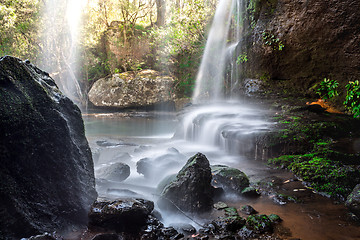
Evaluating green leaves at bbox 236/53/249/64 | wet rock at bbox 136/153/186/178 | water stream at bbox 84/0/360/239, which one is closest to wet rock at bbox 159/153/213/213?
water stream at bbox 84/0/360/239

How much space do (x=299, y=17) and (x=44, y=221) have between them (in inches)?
408

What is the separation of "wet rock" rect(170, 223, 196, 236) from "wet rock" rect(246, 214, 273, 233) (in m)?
0.73

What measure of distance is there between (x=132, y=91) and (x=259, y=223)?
47.8ft

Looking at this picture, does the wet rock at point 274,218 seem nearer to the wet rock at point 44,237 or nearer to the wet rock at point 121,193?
the wet rock at point 121,193

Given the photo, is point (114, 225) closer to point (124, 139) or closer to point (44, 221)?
point (44, 221)

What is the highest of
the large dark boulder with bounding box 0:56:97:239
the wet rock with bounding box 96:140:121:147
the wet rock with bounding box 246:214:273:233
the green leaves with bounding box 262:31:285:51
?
the green leaves with bounding box 262:31:285:51

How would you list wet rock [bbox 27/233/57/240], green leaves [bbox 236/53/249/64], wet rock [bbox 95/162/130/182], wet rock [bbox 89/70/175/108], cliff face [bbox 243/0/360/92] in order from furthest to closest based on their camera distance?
wet rock [bbox 89/70/175/108] < green leaves [bbox 236/53/249/64] < cliff face [bbox 243/0/360/92] < wet rock [bbox 95/162/130/182] < wet rock [bbox 27/233/57/240]

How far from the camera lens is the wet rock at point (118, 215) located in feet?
9.27

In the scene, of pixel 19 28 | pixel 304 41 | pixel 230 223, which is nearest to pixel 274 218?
pixel 230 223

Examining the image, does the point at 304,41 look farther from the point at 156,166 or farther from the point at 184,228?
the point at 184,228

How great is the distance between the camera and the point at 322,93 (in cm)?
894

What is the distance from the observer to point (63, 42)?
1742cm

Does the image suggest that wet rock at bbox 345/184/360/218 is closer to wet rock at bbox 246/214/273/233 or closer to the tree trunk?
wet rock at bbox 246/214/273/233

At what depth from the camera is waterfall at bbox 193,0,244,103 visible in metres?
12.8
